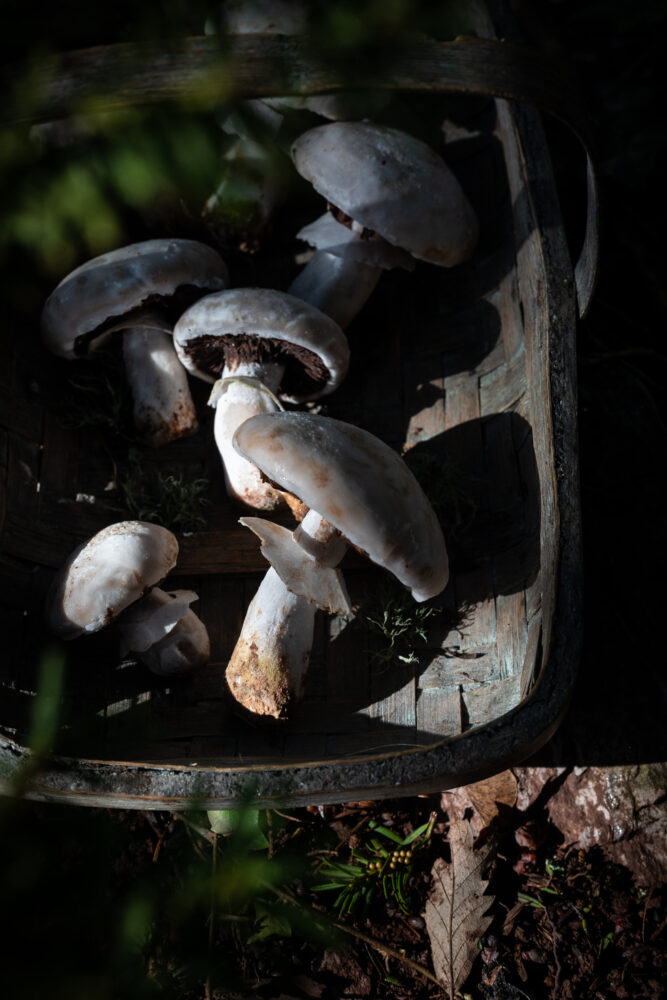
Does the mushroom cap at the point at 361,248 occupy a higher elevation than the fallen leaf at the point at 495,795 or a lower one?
higher

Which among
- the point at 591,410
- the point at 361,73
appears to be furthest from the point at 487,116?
the point at 361,73

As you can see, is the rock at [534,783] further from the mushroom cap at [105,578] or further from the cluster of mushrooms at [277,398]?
the mushroom cap at [105,578]

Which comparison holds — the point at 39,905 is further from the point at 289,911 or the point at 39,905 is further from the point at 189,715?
the point at 189,715

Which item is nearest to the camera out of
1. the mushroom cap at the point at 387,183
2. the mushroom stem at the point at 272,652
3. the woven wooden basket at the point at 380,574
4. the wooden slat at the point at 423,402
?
the woven wooden basket at the point at 380,574

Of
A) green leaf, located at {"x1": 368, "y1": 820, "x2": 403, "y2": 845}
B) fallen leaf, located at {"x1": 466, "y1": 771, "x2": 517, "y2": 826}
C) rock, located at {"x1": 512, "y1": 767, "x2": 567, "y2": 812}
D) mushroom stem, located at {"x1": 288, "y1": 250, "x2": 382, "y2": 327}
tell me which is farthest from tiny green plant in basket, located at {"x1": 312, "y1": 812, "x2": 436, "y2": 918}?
mushroom stem, located at {"x1": 288, "y1": 250, "x2": 382, "y2": 327}

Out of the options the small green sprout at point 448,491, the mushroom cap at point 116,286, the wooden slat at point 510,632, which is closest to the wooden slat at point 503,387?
the small green sprout at point 448,491

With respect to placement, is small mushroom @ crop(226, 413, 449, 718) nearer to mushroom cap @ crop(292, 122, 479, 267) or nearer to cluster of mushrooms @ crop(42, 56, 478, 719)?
cluster of mushrooms @ crop(42, 56, 478, 719)
